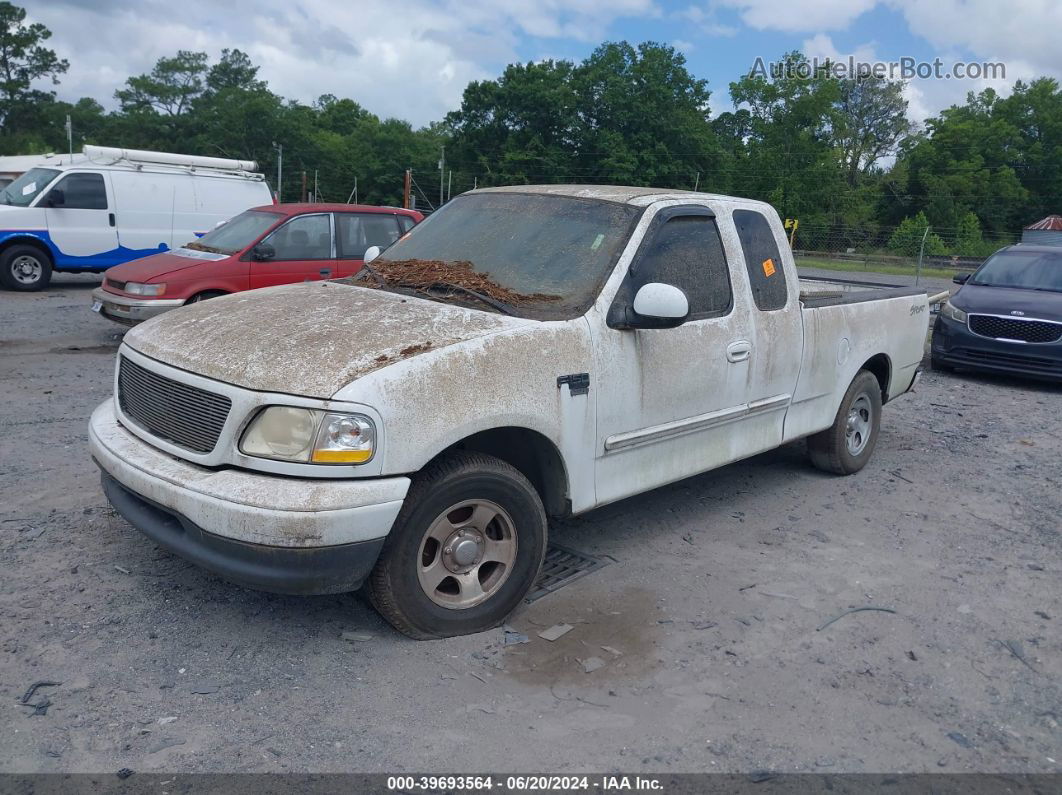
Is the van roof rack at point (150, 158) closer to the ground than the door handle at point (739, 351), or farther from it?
farther from it

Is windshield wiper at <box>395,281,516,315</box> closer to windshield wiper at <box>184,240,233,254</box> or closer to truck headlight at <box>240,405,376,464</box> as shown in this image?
truck headlight at <box>240,405,376,464</box>

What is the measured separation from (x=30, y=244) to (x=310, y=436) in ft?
Answer: 44.1

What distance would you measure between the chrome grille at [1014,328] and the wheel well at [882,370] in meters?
4.53

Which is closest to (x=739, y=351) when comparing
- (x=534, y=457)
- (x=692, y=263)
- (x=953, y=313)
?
(x=692, y=263)

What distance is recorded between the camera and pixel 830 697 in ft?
12.0

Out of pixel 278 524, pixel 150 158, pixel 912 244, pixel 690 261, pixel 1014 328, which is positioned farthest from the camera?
pixel 912 244

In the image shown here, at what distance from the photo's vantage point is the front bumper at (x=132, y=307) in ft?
32.6

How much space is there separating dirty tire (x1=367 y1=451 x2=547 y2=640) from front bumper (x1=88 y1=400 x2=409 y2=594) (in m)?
0.15

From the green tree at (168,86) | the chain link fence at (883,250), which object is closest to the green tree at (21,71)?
the green tree at (168,86)

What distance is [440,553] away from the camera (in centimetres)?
383

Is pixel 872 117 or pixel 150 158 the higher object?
pixel 872 117

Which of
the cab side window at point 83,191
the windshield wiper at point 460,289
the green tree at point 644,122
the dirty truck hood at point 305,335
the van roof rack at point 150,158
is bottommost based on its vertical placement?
the dirty truck hood at point 305,335

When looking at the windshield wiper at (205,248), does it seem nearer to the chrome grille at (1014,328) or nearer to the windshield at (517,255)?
the windshield at (517,255)

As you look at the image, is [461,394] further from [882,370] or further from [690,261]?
[882,370]
